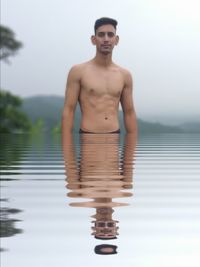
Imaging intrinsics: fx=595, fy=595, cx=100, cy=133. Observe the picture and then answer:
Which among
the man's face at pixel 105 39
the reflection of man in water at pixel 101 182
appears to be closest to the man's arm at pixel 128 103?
the man's face at pixel 105 39

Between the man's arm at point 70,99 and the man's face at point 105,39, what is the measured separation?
0.33 meters

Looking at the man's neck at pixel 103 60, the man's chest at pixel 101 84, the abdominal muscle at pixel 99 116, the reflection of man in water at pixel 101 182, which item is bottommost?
the reflection of man in water at pixel 101 182

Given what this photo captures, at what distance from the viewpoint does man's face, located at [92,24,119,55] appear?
17.9ft

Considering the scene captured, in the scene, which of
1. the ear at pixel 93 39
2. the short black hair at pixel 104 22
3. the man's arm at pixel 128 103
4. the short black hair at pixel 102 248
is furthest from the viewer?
the man's arm at pixel 128 103

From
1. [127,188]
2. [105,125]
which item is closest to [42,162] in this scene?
[127,188]

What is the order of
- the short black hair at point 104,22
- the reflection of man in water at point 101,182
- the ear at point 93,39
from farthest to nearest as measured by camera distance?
1. the ear at point 93,39
2. the short black hair at point 104,22
3. the reflection of man in water at point 101,182

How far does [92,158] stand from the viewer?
10.6 ft

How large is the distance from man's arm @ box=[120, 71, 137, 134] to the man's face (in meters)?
0.38

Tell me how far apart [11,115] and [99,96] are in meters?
10.7

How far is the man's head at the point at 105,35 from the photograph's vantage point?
5.43m

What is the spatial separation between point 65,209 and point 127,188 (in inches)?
17.5

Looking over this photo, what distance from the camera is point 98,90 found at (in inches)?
223

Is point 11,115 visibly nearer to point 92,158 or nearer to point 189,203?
point 92,158

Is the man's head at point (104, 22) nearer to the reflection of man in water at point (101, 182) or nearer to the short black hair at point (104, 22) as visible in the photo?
the short black hair at point (104, 22)
